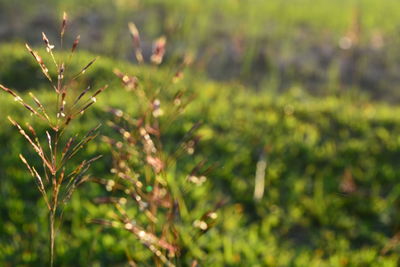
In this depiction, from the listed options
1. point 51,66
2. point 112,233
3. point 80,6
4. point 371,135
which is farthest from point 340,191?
point 80,6

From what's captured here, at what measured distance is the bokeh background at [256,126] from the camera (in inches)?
138

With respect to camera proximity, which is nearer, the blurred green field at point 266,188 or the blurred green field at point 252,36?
the blurred green field at point 266,188

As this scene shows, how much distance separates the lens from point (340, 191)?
14.8 feet

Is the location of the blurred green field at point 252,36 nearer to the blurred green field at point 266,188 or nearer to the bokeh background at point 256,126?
the bokeh background at point 256,126

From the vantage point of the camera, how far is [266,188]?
4465mm

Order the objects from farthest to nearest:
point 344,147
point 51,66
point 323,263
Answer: point 51,66 < point 344,147 < point 323,263

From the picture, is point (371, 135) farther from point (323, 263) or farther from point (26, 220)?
point (26, 220)

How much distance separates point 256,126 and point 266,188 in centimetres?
116

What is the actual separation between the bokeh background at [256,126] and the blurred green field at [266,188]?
0.04ft

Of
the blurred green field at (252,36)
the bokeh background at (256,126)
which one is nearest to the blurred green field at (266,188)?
the bokeh background at (256,126)

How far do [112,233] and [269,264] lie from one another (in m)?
1.02

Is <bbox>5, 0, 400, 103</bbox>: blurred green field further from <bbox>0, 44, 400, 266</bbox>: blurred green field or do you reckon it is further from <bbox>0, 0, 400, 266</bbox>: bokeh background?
<bbox>0, 44, 400, 266</bbox>: blurred green field

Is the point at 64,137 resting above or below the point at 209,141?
above

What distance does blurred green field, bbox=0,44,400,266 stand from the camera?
3348mm
